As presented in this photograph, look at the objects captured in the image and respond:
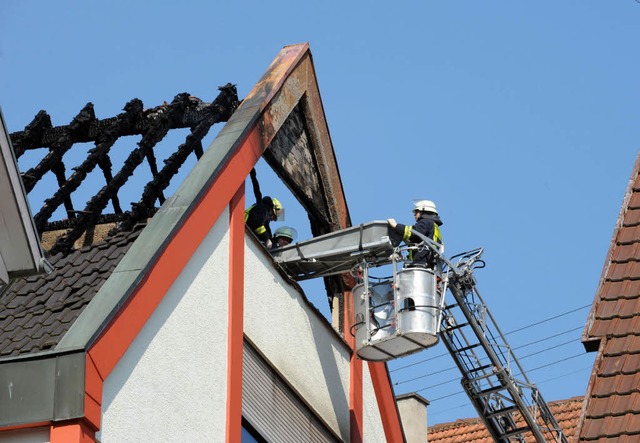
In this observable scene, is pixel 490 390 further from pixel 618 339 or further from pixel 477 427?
pixel 477 427

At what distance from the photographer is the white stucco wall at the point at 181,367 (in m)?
12.3

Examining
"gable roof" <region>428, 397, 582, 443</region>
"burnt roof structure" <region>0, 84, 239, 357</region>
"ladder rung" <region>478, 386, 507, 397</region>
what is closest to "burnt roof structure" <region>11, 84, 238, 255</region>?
"burnt roof structure" <region>0, 84, 239, 357</region>

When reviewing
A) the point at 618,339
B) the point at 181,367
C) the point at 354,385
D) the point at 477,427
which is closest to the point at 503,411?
the point at 354,385

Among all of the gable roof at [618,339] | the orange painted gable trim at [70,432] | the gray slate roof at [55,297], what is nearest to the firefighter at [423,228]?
the gable roof at [618,339]

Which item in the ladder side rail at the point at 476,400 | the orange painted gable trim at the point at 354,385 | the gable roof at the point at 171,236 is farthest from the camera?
the ladder side rail at the point at 476,400

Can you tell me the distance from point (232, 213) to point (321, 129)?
3776 mm

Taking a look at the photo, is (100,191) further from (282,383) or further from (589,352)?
(589,352)

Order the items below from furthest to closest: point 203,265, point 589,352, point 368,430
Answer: point 368,430
point 203,265
point 589,352

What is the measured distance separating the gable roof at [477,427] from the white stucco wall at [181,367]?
1142 centimetres

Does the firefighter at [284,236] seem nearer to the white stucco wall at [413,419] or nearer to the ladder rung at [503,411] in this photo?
the ladder rung at [503,411]

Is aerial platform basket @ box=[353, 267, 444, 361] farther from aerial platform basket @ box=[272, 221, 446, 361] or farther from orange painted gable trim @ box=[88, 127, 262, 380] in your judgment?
orange painted gable trim @ box=[88, 127, 262, 380]

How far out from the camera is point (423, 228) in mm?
17703

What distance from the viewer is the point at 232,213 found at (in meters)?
15.3

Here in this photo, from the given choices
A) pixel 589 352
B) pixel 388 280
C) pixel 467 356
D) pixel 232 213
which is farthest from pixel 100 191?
pixel 589 352
